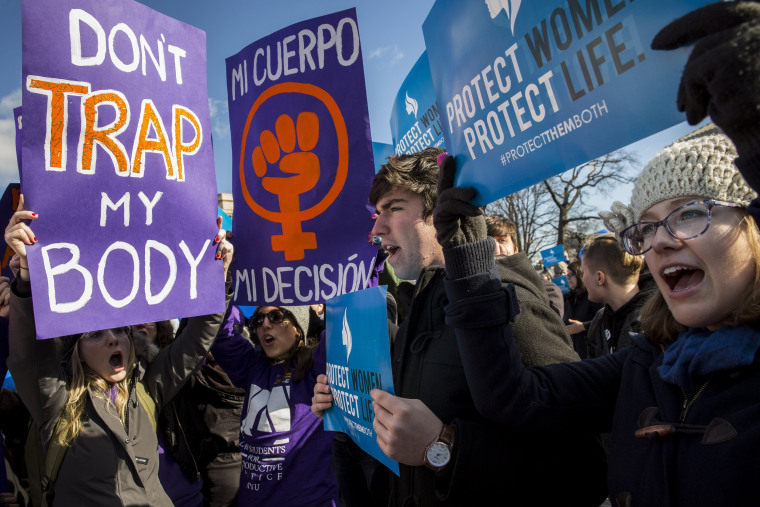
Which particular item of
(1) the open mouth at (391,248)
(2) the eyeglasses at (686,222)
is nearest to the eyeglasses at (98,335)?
(1) the open mouth at (391,248)

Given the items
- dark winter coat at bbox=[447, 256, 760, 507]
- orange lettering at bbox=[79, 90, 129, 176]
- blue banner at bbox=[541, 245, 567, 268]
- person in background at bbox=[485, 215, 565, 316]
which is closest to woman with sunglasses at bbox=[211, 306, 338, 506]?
orange lettering at bbox=[79, 90, 129, 176]

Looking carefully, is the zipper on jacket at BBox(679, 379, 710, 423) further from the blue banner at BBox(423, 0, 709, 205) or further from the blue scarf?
the blue banner at BBox(423, 0, 709, 205)

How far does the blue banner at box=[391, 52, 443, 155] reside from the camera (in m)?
3.17

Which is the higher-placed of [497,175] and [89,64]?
[89,64]

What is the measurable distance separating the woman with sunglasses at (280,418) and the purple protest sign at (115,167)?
2.38 feet

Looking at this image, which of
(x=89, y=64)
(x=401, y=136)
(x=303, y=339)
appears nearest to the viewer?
(x=89, y=64)

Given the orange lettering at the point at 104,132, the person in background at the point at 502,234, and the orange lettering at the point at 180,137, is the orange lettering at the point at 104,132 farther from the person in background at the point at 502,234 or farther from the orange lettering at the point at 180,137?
the person in background at the point at 502,234

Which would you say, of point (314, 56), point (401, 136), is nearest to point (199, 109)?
point (314, 56)

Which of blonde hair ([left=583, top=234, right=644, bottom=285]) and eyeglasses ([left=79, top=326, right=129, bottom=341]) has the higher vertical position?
blonde hair ([left=583, top=234, right=644, bottom=285])

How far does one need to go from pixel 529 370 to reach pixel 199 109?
1929 millimetres

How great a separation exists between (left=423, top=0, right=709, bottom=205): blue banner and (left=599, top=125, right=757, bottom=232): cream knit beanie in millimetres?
232

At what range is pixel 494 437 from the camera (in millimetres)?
1299

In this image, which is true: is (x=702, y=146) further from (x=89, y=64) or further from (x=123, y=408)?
(x=123, y=408)

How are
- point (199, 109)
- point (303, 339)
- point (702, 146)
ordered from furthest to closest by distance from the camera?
point (303, 339) → point (199, 109) → point (702, 146)
